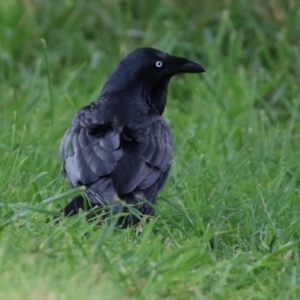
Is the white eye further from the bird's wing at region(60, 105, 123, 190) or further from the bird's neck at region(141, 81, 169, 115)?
the bird's wing at region(60, 105, 123, 190)

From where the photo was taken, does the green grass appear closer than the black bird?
Yes

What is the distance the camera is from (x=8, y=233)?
4.19 m

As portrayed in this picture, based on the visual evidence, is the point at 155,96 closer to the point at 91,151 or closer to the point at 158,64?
the point at 158,64

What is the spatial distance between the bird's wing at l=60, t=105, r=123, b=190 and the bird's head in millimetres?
701

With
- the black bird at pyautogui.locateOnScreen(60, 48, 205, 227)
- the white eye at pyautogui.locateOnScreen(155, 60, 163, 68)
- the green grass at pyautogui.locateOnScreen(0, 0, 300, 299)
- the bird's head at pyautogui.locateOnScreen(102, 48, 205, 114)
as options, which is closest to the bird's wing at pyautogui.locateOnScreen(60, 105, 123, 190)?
the black bird at pyautogui.locateOnScreen(60, 48, 205, 227)

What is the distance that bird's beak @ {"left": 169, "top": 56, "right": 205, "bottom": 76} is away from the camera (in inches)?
261

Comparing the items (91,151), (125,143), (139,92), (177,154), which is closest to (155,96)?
(139,92)

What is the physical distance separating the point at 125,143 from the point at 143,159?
136 millimetres

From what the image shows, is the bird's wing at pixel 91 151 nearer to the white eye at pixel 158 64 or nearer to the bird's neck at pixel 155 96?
the bird's neck at pixel 155 96

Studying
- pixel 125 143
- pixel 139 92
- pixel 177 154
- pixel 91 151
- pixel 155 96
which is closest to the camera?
pixel 91 151

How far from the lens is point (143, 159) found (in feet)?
18.5

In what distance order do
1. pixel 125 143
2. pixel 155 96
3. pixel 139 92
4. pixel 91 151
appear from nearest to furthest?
1. pixel 91 151
2. pixel 125 143
3. pixel 139 92
4. pixel 155 96

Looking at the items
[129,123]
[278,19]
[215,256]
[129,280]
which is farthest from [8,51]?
[129,280]

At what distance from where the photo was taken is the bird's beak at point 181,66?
6.62 m
